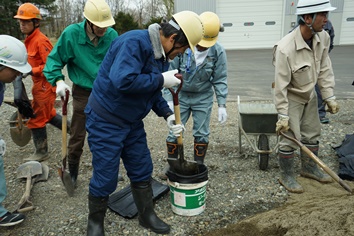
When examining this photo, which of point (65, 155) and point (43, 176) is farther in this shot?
point (43, 176)

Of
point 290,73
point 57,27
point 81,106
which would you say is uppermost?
point 290,73

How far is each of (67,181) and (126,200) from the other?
0.62 meters

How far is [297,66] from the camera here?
3.23m

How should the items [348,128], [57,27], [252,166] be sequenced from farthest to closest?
[57,27] → [348,128] → [252,166]

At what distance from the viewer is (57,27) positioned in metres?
31.6

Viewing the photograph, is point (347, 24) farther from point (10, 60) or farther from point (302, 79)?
point (10, 60)

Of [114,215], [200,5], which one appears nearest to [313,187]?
[114,215]

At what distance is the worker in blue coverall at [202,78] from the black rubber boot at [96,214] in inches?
52.0

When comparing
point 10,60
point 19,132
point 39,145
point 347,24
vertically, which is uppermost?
point 10,60

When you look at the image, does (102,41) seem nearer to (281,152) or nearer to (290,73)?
(290,73)

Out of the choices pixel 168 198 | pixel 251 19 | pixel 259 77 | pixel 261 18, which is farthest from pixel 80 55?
pixel 261 18

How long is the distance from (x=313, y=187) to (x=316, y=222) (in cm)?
118

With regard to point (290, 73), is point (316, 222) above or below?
below

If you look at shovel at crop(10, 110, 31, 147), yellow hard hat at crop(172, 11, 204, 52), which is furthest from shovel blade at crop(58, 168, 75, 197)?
yellow hard hat at crop(172, 11, 204, 52)
